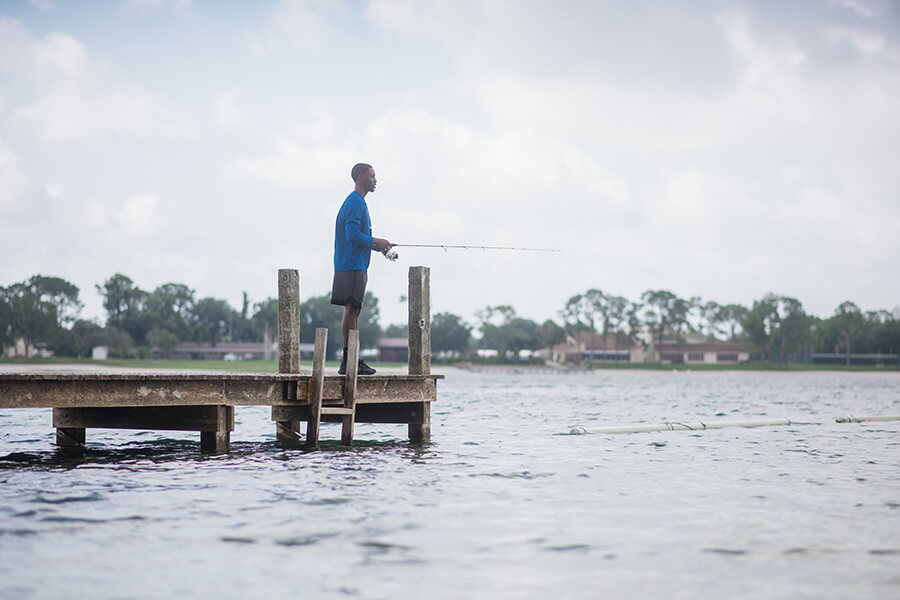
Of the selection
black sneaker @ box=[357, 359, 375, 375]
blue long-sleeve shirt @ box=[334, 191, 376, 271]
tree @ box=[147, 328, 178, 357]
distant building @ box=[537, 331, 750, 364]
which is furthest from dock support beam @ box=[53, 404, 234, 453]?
distant building @ box=[537, 331, 750, 364]

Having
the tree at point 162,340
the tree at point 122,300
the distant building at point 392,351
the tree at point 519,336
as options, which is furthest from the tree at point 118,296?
the tree at point 519,336

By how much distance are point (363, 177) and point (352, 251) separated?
99 centimetres

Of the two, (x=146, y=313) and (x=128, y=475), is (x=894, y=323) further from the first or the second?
(x=128, y=475)

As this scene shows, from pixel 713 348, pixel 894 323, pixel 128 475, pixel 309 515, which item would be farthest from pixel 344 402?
pixel 894 323

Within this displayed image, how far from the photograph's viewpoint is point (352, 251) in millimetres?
10688

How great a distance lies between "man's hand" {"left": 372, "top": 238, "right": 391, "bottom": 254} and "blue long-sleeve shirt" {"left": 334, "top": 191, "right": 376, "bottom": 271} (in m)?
0.06

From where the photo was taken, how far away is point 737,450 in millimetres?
12703

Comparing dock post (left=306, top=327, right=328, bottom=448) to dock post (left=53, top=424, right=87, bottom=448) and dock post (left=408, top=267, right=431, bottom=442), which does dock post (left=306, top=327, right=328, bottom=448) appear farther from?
dock post (left=53, top=424, right=87, bottom=448)

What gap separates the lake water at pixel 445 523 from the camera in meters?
4.84

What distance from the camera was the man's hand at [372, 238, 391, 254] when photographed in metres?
10.7

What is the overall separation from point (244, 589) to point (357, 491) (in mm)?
3383

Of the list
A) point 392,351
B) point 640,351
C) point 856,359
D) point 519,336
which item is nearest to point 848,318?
point 856,359

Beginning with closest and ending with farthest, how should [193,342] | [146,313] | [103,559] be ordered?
1. [103,559]
2. [146,313]
3. [193,342]

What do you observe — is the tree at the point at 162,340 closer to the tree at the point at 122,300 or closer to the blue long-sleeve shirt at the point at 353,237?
the tree at the point at 122,300
